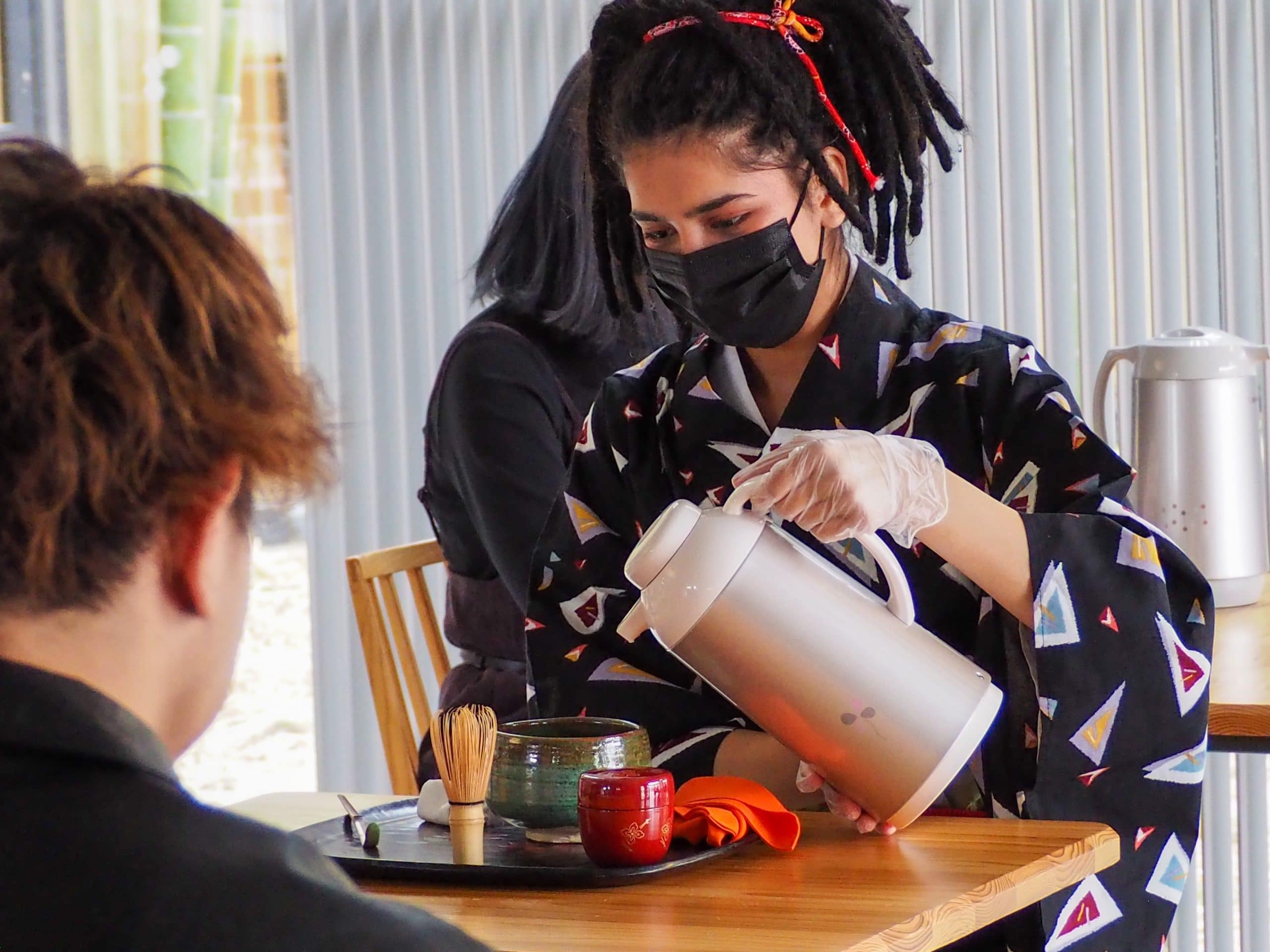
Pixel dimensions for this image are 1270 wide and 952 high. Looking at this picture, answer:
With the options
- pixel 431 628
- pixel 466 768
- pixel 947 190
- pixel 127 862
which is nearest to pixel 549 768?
pixel 466 768

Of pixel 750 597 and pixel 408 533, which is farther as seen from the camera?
pixel 408 533

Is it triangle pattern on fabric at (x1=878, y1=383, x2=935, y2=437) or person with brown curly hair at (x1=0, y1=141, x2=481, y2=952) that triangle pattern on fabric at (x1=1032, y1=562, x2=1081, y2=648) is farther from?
person with brown curly hair at (x1=0, y1=141, x2=481, y2=952)

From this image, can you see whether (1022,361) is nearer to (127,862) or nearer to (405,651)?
(127,862)

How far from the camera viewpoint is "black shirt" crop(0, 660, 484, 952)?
54cm

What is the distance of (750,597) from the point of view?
1105 mm

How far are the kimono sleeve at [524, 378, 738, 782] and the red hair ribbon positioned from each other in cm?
30

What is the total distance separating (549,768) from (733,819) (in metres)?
0.13

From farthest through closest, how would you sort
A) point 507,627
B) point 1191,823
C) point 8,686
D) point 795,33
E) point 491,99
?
point 491,99
point 507,627
point 795,33
point 1191,823
point 8,686

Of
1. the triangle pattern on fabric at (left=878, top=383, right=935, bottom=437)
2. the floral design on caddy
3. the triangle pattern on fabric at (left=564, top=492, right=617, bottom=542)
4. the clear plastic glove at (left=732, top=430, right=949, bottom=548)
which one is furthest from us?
the triangle pattern on fabric at (left=564, top=492, right=617, bottom=542)

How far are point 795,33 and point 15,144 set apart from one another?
88 centimetres

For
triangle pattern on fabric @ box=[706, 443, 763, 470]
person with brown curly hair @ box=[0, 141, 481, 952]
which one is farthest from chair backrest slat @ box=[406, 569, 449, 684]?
person with brown curly hair @ box=[0, 141, 481, 952]

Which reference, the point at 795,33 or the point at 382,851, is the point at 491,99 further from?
the point at 382,851

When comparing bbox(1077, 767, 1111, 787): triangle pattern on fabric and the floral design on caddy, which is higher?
the floral design on caddy

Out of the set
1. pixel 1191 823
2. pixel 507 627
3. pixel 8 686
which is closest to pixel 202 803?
pixel 8 686
